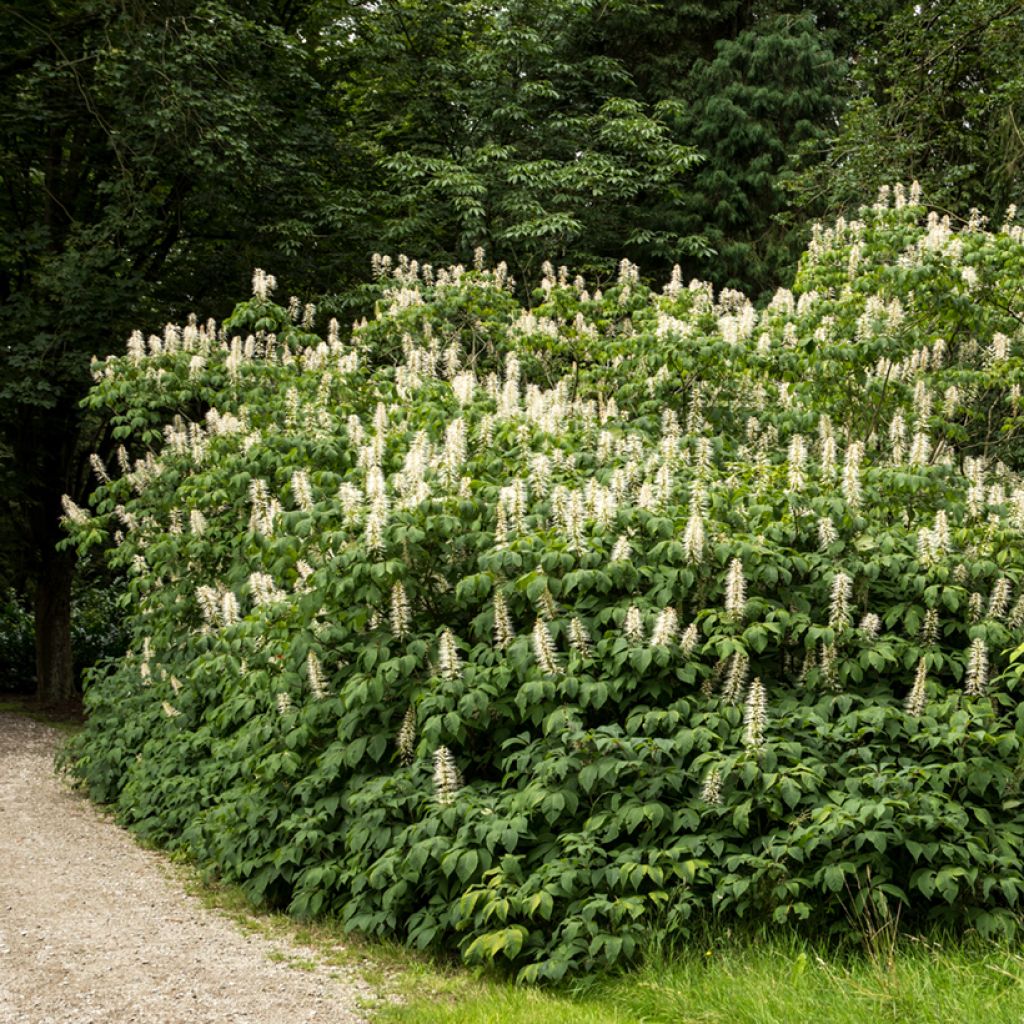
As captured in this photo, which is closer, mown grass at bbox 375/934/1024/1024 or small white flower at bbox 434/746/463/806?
mown grass at bbox 375/934/1024/1024

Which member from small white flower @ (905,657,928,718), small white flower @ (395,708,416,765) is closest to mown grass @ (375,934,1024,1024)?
small white flower @ (905,657,928,718)

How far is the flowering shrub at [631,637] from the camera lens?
16.5 feet

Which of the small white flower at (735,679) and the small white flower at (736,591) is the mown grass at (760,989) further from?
the small white flower at (736,591)

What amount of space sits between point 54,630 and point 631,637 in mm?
13070

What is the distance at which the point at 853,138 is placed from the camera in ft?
49.7

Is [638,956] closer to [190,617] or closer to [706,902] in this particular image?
[706,902]

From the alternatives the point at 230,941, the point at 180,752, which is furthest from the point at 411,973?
the point at 180,752

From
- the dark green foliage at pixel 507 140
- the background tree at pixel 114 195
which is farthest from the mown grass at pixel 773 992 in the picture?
the dark green foliage at pixel 507 140

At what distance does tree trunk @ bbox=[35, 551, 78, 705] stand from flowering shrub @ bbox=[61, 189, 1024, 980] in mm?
7781

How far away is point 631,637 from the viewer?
550cm

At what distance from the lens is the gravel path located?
4805mm

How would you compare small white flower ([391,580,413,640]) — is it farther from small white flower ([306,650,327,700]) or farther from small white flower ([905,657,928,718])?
small white flower ([905,657,928,718])

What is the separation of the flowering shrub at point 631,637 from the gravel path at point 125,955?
427 millimetres

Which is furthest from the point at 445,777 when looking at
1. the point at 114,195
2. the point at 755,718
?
the point at 114,195
